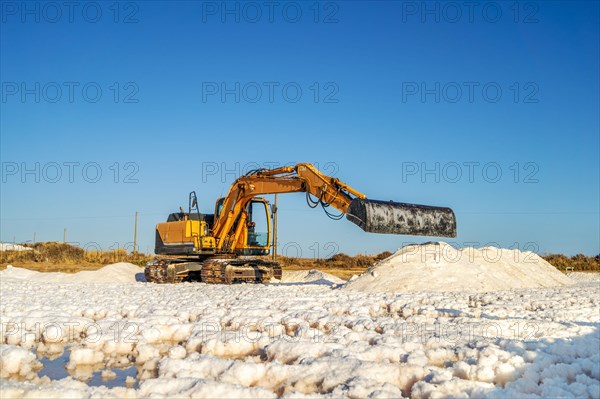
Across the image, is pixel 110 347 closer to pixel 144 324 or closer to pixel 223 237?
pixel 144 324

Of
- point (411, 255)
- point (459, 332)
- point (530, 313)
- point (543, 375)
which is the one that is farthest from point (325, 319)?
point (411, 255)

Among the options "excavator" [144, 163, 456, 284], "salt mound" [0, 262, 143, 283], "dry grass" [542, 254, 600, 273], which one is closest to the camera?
"excavator" [144, 163, 456, 284]

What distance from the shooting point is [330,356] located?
446 cm

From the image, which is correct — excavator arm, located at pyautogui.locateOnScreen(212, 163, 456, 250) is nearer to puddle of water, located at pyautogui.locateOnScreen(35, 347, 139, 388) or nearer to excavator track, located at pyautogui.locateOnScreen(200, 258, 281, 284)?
excavator track, located at pyautogui.locateOnScreen(200, 258, 281, 284)

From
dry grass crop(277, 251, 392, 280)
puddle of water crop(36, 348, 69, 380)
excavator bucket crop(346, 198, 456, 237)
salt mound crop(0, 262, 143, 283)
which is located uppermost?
excavator bucket crop(346, 198, 456, 237)

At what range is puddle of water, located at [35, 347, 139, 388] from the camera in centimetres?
412

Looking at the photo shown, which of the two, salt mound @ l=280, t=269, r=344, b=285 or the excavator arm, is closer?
the excavator arm

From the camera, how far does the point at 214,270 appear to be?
14500 mm

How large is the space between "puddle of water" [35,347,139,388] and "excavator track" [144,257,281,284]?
9.52 m

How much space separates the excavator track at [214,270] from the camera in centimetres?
1444

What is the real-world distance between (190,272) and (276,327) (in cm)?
1041

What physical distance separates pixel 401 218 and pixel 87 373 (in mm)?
7494

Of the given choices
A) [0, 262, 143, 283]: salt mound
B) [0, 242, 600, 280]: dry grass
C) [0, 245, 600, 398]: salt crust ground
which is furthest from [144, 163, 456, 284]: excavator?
[0, 242, 600, 280]: dry grass

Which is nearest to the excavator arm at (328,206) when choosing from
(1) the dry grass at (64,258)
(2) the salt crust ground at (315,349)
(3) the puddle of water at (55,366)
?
(2) the salt crust ground at (315,349)
